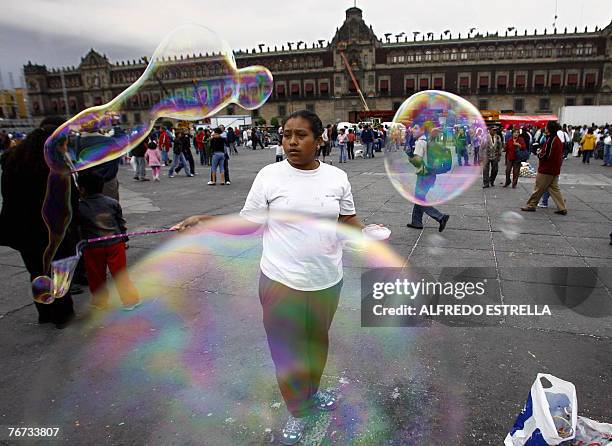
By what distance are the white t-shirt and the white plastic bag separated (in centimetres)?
111

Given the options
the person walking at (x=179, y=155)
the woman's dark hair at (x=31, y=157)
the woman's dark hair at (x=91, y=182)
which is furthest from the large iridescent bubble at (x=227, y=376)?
the person walking at (x=179, y=155)

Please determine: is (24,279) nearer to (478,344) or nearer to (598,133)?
(478,344)

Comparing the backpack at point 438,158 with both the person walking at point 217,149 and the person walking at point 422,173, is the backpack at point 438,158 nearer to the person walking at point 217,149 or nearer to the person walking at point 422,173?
the person walking at point 422,173

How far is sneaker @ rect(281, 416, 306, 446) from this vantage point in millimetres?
2291

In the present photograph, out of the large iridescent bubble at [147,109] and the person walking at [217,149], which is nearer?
the large iridescent bubble at [147,109]

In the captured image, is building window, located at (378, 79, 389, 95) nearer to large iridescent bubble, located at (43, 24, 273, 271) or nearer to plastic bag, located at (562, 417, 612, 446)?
large iridescent bubble, located at (43, 24, 273, 271)

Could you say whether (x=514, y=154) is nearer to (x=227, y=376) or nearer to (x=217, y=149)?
(x=217, y=149)

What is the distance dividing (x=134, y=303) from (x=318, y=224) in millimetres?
2665

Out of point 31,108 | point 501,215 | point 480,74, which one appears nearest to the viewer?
point 501,215

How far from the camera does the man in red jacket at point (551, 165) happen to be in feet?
25.4

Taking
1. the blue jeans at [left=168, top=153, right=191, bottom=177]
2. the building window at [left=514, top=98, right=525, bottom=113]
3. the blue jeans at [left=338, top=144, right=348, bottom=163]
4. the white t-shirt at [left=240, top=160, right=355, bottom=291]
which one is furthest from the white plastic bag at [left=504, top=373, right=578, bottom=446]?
the building window at [left=514, top=98, right=525, bottom=113]

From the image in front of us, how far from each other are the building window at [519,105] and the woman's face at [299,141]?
70025 millimetres

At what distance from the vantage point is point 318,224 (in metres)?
2.12

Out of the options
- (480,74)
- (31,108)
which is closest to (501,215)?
(480,74)
